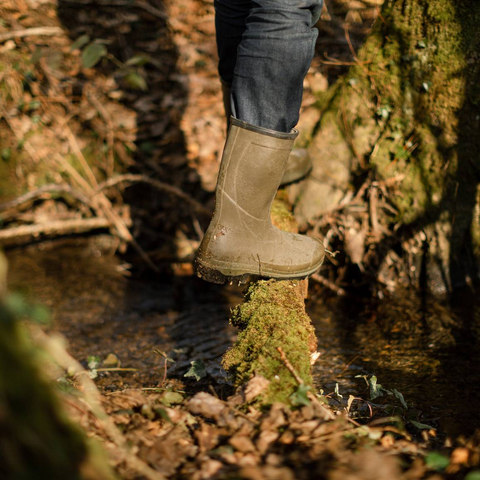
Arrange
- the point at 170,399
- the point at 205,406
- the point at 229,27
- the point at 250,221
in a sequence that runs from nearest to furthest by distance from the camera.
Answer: the point at 205,406 < the point at 170,399 < the point at 250,221 < the point at 229,27

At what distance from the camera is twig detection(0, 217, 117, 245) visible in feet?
A: 12.0

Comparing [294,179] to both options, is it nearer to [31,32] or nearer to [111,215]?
[111,215]

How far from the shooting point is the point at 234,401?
1.36 metres

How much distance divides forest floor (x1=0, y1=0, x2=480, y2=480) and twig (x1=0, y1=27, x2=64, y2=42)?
35 mm

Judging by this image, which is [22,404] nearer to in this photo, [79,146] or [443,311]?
[443,311]

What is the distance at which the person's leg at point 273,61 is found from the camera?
5.62ft

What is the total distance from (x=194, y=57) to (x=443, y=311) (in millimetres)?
3866

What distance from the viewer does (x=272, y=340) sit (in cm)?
157

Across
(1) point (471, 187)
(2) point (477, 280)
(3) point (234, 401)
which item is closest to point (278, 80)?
(3) point (234, 401)

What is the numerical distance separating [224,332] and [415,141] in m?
1.70

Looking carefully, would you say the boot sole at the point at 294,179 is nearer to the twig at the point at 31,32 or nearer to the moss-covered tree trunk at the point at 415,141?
the moss-covered tree trunk at the point at 415,141

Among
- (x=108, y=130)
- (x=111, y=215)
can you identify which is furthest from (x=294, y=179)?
(x=108, y=130)

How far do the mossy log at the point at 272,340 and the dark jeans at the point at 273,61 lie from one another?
69cm

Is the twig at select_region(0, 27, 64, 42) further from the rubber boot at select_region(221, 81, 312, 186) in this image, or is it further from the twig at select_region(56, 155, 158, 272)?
the rubber boot at select_region(221, 81, 312, 186)
